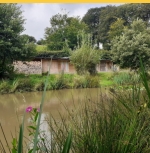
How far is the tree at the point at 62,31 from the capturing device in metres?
27.1

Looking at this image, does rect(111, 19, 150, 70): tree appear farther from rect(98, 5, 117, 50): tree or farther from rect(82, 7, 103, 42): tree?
rect(82, 7, 103, 42): tree

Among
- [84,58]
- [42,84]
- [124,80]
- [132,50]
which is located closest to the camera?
→ [124,80]

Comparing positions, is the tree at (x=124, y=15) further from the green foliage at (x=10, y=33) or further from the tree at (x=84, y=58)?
the green foliage at (x=10, y=33)

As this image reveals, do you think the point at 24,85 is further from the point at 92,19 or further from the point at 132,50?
the point at 92,19

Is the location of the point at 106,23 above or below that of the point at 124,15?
below

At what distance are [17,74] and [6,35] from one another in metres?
2.78

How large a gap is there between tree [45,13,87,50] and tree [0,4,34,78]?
11814 millimetres

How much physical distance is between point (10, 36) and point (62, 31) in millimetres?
14017

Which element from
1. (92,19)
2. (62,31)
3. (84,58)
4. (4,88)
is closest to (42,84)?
(4,88)

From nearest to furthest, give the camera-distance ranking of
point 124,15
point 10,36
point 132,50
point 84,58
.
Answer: point 10,36 < point 132,50 < point 84,58 < point 124,15

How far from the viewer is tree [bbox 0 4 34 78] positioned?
45.8 ft

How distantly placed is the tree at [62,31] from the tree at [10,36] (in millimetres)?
11814

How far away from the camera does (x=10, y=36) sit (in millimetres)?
14336

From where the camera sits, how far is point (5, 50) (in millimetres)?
14156
